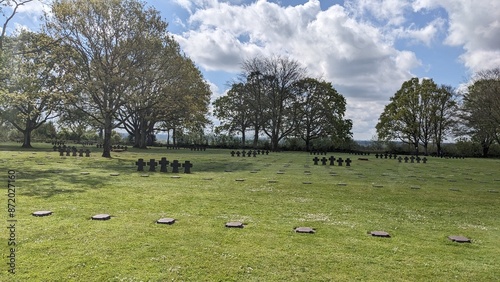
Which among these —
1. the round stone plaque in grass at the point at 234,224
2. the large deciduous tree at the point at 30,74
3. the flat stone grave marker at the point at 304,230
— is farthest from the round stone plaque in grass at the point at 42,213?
the large deciduous tree at the point at 30,74

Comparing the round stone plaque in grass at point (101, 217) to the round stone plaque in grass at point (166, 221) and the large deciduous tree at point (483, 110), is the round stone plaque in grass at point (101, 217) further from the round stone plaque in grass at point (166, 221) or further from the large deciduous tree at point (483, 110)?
the large deciduous tree at point (483, 110)

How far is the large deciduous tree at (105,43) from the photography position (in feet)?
70.8

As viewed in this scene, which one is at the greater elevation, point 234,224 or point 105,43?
point 105,43

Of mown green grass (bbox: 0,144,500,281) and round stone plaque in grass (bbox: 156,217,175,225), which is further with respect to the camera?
round stone plaque in grass (bbox: 156,217,175,225)

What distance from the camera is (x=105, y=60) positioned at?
75.6ft

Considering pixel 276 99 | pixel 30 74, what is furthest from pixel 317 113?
pixel 30 74

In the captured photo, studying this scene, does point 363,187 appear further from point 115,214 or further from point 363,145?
point 363,145

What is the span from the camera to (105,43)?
22.4 meters

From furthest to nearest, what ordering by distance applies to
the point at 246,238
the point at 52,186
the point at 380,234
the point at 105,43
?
the point at 105,43 < the point at 52,186 < the point at 380,234 < the point at 246,238

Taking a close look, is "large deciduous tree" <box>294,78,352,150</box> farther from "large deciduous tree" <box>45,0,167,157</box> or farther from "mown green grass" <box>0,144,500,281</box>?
"mown green grass" <box>0,144,500,281</box>

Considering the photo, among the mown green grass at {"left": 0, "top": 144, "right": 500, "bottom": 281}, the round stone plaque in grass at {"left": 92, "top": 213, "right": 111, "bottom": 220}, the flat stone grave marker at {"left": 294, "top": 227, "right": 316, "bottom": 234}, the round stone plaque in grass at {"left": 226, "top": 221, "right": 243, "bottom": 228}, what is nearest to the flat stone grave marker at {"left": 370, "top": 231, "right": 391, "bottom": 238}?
the mown green grass at {"left": 0, "top": 144, "right": 500, "bottom": 281}

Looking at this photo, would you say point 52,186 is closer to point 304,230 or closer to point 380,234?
point 304,230

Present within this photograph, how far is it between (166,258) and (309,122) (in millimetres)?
45169

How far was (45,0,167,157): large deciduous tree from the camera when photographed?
2158 cm
